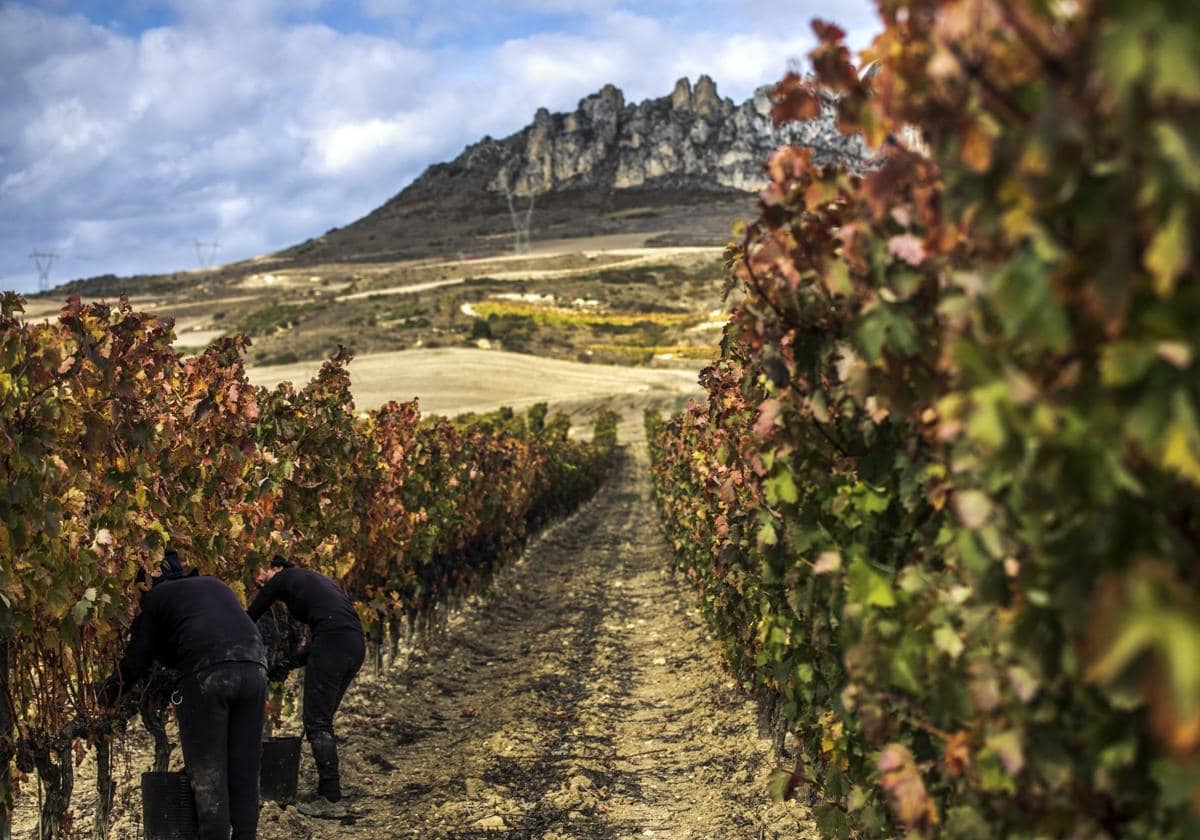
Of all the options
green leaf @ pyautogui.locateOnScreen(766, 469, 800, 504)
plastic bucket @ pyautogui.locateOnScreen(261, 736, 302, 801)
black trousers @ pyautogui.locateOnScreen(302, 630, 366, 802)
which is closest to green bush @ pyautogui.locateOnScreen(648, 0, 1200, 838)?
green leaf @ pyautogui.locateOnScreen(766, 469, 800, 504)

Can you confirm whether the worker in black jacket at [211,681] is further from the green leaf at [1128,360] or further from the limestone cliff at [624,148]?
the limestone cliff at [624,148]

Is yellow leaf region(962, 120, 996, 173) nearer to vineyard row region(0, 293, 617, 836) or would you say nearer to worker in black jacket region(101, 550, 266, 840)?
worker in black jacket region(101, 550, 266, 840)

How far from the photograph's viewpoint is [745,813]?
21.0ft

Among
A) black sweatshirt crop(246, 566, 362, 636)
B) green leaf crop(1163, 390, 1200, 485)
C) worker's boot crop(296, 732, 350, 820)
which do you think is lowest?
worker's boot crop(296, 732, 350, 820)

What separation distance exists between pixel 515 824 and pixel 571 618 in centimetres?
721

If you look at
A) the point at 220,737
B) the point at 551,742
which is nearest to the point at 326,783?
the point at 551,742

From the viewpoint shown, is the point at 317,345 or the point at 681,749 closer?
the point at 681,749

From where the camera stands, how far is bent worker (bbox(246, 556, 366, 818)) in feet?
22.4

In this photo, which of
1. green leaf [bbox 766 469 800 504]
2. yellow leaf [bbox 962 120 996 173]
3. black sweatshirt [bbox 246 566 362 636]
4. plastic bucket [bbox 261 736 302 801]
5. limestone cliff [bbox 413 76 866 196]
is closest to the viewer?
yellow leaf [bbox 962 120 996 173]

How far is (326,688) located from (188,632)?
1975mm

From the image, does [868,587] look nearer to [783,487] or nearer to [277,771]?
[783,487]

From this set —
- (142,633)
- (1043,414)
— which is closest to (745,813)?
(142,633)

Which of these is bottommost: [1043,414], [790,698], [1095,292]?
[790,698]

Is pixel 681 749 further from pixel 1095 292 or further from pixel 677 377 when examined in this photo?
pixel 677 377
